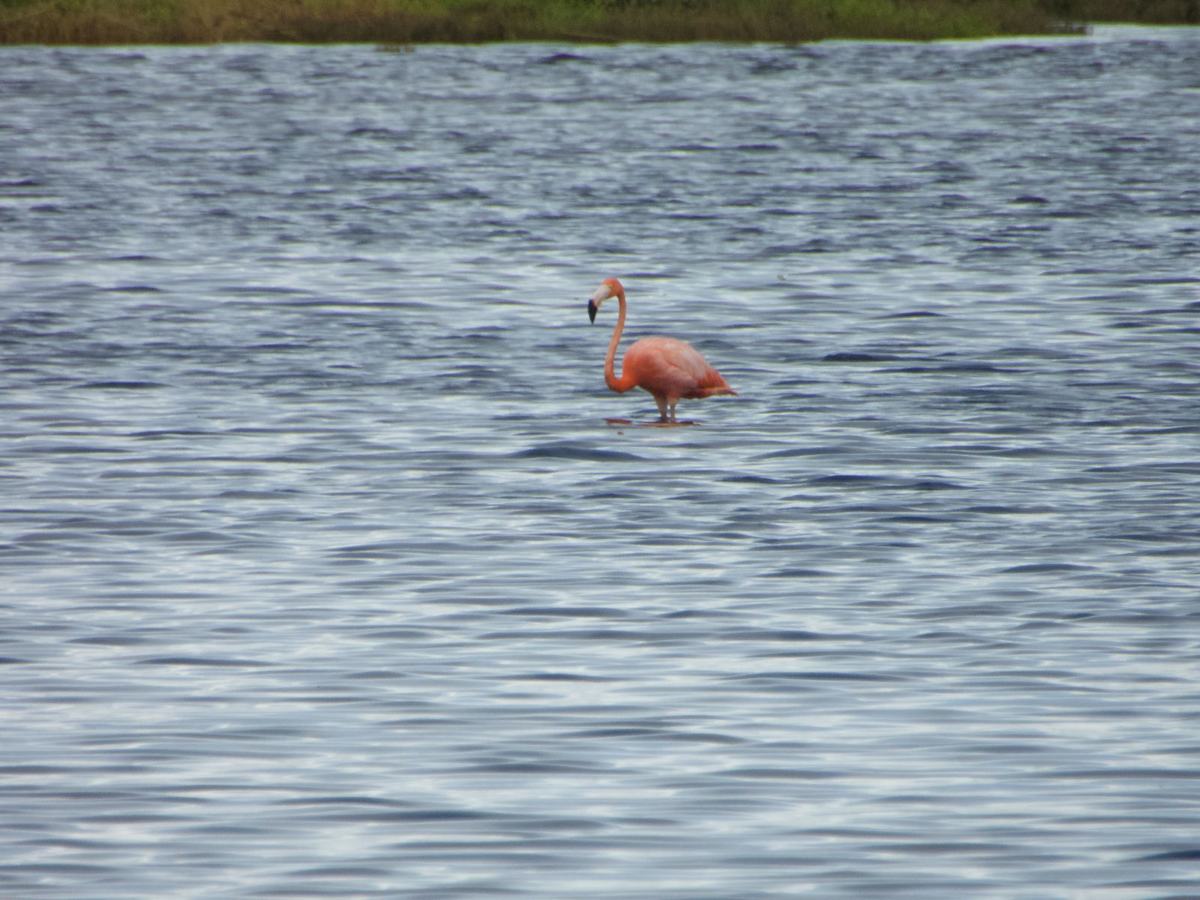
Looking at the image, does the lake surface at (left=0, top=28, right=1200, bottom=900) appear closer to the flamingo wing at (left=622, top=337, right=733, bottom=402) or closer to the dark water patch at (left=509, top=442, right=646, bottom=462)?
the dark water patch at (left=509, top=442, right=646, bottom=462)

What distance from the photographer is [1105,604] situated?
9.53m

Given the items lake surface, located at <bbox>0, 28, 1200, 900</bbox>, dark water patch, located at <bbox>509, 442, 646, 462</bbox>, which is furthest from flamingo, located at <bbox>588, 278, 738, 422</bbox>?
dark water patch, located at <bbox>509, 442, 646, 462</bbox>

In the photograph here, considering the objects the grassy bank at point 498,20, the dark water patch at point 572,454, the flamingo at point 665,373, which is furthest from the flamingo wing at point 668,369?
the grassy bank at point 498,20

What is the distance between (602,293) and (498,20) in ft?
129

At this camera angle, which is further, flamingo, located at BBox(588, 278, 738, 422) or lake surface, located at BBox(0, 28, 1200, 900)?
flamingo, located at BBox(588, 278, 738, 422)

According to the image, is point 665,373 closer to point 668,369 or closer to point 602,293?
point 668,369

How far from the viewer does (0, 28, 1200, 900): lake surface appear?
22.3ft

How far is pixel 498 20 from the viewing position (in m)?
53.2

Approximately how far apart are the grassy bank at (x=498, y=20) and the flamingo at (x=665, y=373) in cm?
3657

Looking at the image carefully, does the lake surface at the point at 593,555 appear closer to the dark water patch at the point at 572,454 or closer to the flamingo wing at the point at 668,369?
the dark water patch at the point at 572,454

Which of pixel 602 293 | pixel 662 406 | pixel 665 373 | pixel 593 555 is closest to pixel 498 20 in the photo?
pixel 602 293

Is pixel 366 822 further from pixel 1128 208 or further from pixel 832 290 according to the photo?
pixel 1128 208

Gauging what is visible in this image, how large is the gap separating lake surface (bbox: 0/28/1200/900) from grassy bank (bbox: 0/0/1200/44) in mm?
23587

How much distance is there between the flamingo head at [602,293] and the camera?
14656 millimetres
